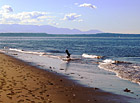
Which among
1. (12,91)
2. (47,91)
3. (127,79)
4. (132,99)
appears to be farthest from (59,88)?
(127,79)

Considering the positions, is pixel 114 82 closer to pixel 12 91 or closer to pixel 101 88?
pixel 101 88

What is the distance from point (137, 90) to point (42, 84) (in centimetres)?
590

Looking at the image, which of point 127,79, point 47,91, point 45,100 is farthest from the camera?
point 127,79

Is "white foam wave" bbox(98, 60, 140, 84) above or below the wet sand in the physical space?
below

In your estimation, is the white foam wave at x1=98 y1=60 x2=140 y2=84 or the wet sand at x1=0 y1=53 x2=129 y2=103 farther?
the white foam wave at x1=98 y1=60 x2=140 y2=84

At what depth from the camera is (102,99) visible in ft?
34.7

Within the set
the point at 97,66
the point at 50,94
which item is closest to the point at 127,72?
the point at 97,66

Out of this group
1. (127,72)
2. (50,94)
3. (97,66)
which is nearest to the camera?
(50,94)

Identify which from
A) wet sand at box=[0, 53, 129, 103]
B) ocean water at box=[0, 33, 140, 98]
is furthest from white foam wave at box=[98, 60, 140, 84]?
wet sand at box=[0, 53, 129, 103]

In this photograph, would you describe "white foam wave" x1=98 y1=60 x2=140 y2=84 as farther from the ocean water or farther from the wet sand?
the wet sand

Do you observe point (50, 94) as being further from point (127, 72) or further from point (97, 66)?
point (97, 66)

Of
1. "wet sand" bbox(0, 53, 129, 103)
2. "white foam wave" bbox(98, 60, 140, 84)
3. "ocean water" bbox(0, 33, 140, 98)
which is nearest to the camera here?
"wet sand" bbox(0, 53, 129, 103)

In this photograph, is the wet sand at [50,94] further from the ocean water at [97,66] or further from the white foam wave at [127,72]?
the white foam wave at [127,72]

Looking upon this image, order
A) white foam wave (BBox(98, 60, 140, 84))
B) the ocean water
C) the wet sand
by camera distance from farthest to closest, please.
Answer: white foam wave (BBox(98, 60, 140, 84))
the ocean water
the wet sand
